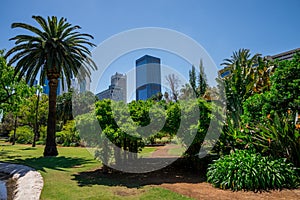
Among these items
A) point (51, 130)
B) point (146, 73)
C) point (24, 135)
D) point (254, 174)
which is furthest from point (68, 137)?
point (254, 174)

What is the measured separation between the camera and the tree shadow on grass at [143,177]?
8812 millimetres

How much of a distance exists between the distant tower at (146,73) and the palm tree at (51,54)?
4510 mm

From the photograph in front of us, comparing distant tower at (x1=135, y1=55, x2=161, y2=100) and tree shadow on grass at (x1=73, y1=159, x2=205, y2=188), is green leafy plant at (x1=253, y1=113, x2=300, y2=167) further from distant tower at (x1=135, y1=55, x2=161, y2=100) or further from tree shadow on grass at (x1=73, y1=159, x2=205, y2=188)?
distant tower at (x1=135, y1=55, x2=161, y2=100)

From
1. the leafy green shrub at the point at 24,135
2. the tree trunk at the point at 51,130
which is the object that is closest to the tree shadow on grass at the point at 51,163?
the tree trunk at the point at 51,130

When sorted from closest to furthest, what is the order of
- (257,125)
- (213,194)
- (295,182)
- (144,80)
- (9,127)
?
(213,194) < (295,182) < (257,125) < (144,80) < (9,127)

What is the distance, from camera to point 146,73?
22.6 metres

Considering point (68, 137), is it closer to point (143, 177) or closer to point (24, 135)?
point (24, 135)

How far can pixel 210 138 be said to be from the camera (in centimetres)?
995

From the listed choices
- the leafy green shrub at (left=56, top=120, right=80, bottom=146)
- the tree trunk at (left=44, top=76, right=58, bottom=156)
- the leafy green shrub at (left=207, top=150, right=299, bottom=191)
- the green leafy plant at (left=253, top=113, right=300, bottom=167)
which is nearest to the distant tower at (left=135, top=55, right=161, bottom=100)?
the tree trunk at (left=44, top=76, right=58, bottom=156)

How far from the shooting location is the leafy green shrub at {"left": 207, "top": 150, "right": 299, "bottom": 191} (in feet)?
23.4

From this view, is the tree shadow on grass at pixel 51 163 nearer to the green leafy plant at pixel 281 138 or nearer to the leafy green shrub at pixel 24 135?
the green leafy plant at pixel 281 138

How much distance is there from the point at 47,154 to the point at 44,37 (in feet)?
27.1

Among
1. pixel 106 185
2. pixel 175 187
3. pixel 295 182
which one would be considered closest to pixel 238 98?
pixel 295 182

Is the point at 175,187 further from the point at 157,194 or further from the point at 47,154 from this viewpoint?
the point at 47,154
